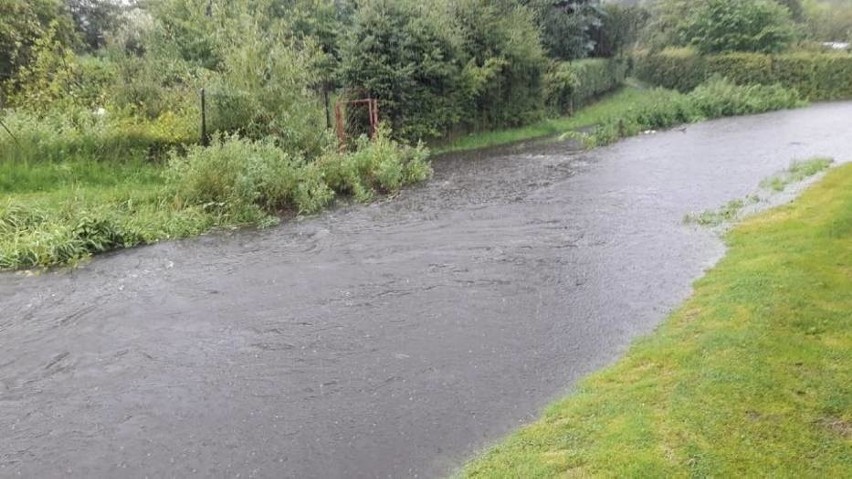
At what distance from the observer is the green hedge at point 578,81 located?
3070 cm

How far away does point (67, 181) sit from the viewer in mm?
14961

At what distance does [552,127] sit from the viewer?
29.2m

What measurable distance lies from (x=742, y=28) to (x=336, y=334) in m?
41.7

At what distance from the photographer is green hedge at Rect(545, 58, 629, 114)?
30703mm

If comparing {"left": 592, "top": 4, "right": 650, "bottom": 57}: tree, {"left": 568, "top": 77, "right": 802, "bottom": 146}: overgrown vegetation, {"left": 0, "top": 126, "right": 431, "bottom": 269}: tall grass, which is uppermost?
{"left": 592, "top": 4, "right": 650, "bottom": 57}: tree

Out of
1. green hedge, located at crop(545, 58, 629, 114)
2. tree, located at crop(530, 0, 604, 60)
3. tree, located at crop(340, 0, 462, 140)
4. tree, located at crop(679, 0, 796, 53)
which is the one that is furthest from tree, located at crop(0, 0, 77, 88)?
tree, located at crop(679, 0, 796, 53)

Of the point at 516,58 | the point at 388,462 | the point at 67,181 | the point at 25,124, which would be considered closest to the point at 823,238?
the point at 388,462

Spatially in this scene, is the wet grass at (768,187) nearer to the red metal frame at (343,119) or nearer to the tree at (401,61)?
the red metal frame at (343,119)

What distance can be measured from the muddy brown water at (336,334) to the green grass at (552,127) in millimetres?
10145

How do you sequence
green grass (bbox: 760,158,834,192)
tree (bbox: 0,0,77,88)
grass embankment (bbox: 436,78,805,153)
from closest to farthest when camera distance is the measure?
green grass (bbox: 760,158,834,192) → tree (bbox: 0,0,77,88) → grass embankment (bbox: 436,78,805,153)

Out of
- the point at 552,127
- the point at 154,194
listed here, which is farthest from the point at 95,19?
the point at 552,127

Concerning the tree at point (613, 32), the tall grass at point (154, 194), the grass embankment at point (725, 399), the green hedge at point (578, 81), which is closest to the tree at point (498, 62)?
the green hedge at point (578, 81)

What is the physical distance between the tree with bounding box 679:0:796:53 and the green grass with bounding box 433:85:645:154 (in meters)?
7.67

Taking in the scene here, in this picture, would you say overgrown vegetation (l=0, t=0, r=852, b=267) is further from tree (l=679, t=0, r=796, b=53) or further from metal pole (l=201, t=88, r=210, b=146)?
tree (l=679, t=0, r=796, b=53)
